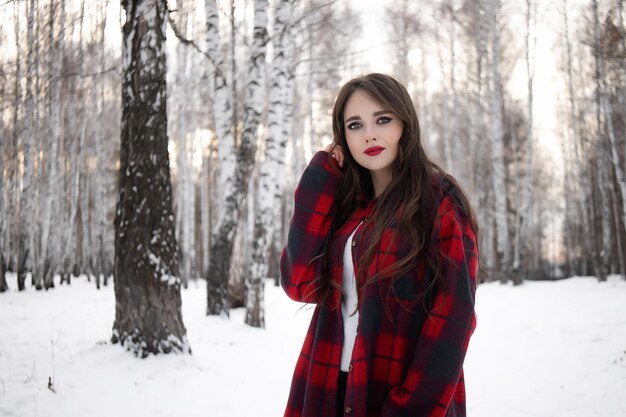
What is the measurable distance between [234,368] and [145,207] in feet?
7.02

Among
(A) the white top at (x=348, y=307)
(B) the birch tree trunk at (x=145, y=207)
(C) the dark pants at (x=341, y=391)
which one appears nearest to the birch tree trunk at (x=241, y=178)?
(B) the birch tree trunk at (x=145, y=207)

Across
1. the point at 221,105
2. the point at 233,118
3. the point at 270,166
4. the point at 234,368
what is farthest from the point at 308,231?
the point at 233,118

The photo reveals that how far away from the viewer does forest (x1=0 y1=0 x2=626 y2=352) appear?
4.76 meters

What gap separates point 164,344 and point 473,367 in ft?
12.8

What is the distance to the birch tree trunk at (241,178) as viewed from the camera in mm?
7789

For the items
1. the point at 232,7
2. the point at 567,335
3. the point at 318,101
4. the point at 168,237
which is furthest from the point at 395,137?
the point at 318,101

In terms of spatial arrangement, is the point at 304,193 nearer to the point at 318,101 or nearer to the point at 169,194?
the point at 169,194

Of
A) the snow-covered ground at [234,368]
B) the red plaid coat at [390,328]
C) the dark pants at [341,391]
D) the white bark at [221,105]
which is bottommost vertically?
the snow-covered ground at [234,368]

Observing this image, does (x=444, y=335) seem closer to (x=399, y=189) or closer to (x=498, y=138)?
(x=399, y=189)

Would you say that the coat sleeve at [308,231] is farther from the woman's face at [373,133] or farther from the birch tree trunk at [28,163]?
the birch tree trunk at [28,163]

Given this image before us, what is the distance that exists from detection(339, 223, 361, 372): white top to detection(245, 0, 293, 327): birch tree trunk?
5.86m

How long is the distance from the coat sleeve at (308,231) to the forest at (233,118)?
1.82ft

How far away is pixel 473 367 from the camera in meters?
5.81

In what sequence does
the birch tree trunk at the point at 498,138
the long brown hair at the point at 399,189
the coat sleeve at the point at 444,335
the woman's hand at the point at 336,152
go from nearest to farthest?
the coat sleeve at the point at 444,335, the long brown hair at the point at 399,189, the woman's hand at the point at 336,152, the birch tree trunk at the point at 498,138
